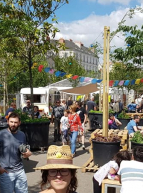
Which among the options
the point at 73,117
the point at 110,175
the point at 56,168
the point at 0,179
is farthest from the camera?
the point at 73,117

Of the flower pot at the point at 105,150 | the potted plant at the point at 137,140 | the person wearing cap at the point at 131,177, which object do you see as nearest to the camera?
the person wearing cap at the point at 131,177

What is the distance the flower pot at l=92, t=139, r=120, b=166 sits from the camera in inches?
290

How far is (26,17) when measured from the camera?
980 centimetres

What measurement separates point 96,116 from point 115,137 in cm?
790

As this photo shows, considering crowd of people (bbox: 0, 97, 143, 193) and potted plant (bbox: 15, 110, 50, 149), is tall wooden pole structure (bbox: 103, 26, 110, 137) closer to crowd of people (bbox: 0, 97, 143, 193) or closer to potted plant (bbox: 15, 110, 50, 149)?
crowd of people (bbox: 0, 97, 143, 193)

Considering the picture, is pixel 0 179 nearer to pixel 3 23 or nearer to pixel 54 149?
pixel 54 149

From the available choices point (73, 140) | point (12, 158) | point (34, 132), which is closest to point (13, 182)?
point (12, 158)

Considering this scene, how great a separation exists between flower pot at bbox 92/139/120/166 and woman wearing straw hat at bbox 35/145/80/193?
5184 millimetres

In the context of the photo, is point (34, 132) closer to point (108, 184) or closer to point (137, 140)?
point (137, 140)

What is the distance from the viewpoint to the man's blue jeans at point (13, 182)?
4.00 meters

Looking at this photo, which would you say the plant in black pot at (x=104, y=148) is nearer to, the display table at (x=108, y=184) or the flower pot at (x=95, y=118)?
the display table at (x=108, y=184)

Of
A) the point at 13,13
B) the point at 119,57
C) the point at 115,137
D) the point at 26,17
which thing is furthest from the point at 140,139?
the point at 119,57

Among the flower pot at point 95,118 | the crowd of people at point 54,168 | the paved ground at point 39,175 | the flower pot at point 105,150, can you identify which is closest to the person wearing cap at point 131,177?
the crowd of people at point 54,168

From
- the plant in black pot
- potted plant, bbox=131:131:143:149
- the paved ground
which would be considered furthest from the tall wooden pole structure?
the paved ground
